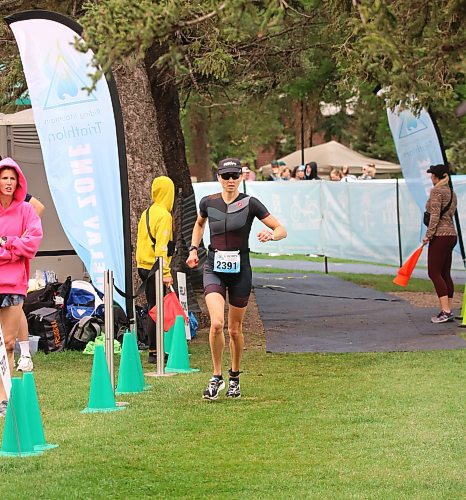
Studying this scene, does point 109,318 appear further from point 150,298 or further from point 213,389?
point 150,298

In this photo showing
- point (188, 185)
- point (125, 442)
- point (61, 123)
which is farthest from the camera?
point (188, 185)

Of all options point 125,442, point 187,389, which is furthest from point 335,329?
point 125,442

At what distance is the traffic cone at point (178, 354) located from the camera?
12438 mm

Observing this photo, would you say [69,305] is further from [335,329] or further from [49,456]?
[49,456]

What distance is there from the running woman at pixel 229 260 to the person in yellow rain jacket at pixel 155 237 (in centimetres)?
197

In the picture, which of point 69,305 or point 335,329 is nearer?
point 69,305

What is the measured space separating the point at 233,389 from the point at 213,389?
0.22 metres

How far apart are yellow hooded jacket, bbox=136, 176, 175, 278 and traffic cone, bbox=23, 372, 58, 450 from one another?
4.50 metres

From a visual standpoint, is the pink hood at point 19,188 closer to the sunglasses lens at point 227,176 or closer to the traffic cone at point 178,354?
the sunglasses lens at point 227,176

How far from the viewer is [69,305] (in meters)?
14.5

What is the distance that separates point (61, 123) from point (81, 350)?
2.98 metres

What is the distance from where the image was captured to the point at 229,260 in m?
10.6

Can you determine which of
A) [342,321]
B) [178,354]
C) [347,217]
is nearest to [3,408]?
[178,354]

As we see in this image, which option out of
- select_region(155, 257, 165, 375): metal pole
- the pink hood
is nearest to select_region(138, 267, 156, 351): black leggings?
select_region(155, 257, 165, 375): metal pole
